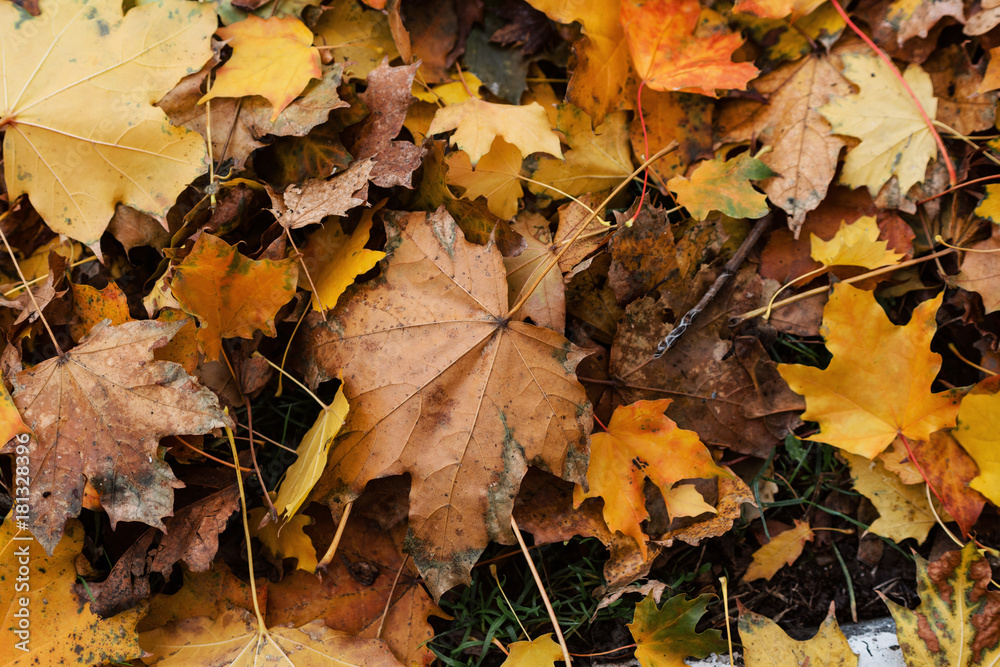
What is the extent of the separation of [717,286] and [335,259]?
1.01 metres

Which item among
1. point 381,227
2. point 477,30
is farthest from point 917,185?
point 381,227

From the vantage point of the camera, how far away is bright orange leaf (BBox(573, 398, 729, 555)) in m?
1.48

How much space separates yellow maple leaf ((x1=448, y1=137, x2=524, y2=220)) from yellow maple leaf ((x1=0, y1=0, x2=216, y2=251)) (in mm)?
642

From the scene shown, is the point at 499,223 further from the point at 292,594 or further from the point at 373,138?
the point at 292,594

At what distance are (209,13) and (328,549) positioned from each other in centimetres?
142

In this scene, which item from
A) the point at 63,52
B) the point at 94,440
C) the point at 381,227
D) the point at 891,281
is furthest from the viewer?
the point at 891,281

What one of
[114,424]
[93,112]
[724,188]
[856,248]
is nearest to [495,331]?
[724,188]

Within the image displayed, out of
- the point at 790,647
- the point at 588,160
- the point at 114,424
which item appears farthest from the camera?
the point at 588,160

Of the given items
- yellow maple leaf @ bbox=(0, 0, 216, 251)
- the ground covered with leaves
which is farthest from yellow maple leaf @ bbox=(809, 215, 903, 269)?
yellow maple leaf @ bbox=(0, 0, 216, 251)

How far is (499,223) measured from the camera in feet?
5.15

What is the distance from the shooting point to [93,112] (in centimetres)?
152

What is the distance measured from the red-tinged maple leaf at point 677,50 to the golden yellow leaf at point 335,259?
844mm

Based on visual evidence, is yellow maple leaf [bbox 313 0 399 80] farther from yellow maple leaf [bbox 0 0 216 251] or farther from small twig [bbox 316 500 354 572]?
small twig [bbox 316 500 354 572]

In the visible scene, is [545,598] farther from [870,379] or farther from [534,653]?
[870,379]
